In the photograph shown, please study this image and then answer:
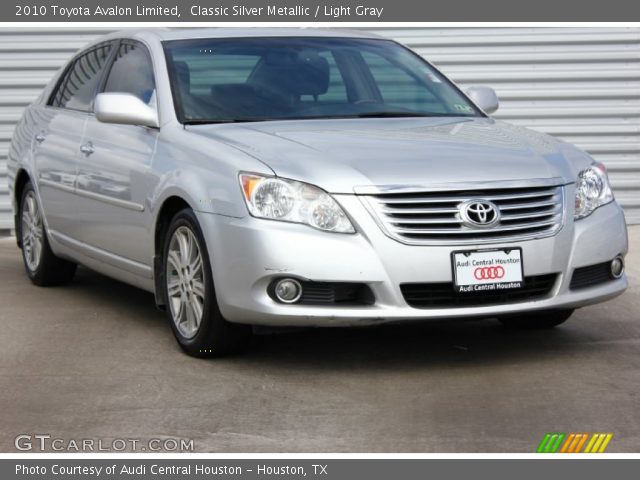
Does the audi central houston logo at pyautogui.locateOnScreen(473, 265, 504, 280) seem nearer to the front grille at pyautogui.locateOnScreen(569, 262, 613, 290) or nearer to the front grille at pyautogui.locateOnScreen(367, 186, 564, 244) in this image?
the front grille at pyautogui.locateOnScreen(367, 186, 564, 244)

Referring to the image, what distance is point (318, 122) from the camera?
22.5ft

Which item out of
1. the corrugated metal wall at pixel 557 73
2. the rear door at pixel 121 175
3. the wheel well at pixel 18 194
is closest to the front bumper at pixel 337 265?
the rear door at pixel 121 175

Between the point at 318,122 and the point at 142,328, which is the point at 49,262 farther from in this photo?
the point at 318,122

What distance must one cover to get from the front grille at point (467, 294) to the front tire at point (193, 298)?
86 cm

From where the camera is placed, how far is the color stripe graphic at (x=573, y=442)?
4828mm

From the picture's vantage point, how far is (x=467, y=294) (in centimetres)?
600

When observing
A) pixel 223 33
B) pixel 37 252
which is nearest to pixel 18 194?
pixel 37 252

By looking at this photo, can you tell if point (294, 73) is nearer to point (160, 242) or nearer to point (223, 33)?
point (223, 33)

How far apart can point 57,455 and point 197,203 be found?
5.72 feet

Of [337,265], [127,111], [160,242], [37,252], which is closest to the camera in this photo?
[337,265]

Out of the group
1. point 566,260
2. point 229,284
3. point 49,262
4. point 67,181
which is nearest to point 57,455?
point 229,284

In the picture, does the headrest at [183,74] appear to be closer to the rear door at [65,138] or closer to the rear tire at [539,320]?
the rear door at [65,138]

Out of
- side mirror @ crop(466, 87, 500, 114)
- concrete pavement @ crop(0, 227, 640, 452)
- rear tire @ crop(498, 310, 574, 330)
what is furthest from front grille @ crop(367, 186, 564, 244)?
side mirror @ crop(466, 87, 500, 114)

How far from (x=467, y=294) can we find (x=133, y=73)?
260cm
